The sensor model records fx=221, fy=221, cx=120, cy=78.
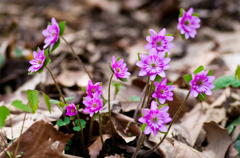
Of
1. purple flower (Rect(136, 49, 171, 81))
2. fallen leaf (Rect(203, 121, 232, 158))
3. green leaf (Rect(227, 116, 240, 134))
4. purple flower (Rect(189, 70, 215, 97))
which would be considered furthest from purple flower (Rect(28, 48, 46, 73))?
green leaf (Rect(227, 116, 240, 134))

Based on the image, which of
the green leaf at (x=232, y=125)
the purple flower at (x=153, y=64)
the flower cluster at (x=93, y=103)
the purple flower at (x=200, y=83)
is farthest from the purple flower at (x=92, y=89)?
the green leaf at (x=232, y=125)

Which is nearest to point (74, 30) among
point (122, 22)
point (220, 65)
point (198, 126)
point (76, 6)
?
point (122, 22)

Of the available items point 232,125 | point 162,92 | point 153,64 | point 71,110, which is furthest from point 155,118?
point 232,125

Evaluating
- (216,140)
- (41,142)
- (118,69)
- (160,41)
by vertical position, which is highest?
(160,41)

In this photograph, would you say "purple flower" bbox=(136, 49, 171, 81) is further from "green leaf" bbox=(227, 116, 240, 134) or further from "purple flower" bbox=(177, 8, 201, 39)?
"green leaf" bbox=(227, 116, 240, 134)

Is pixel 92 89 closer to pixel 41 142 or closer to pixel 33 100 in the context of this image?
pixel 33 100

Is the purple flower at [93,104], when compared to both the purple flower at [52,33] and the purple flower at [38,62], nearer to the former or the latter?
the purple flower at [38,62]
